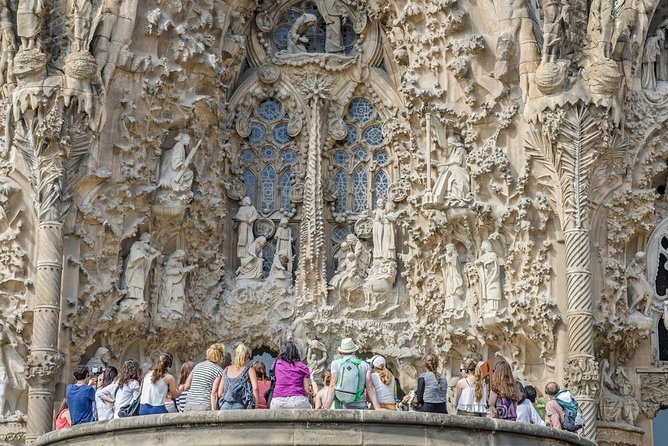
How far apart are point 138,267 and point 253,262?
5.72ft

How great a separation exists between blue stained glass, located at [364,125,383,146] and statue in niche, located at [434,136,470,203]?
1477mm

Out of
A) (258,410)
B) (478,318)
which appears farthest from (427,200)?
(258,410)

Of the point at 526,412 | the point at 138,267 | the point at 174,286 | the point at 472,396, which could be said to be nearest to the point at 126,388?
the point at 472,396

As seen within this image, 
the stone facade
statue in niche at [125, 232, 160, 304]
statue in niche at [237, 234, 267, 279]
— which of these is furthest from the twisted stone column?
statue in niche at [237, 234, 267, 279]

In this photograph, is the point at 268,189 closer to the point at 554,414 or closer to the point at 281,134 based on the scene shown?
the point at 281,134

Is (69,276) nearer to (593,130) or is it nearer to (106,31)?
(106,31)

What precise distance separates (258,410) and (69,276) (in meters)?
5.75

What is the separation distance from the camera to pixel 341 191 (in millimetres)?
20797

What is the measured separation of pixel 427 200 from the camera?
1931 centimetres

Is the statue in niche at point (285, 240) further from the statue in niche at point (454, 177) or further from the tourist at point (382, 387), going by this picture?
the tourist at point (382, 387)

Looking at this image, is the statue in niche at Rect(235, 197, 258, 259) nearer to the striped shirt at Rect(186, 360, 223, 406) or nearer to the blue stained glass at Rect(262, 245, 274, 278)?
the blue stained glass at Rect(262, 245, 274, 278)

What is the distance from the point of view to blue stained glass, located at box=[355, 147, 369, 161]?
821 inches

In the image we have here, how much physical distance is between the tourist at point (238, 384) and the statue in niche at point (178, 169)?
6.00 m

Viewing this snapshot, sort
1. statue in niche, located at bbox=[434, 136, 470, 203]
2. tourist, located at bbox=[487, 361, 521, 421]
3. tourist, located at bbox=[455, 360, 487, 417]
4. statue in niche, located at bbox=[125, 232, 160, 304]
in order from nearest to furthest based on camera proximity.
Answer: tourist, located at bbox=[487, 361, 521, 421]
tourist, located at bbox=[455, 360, 487, 417]
statue in niche, located at bbox=[125, 232, 160, 304]
statue in niche, located at bbox=[434, 136, 470, 203]
